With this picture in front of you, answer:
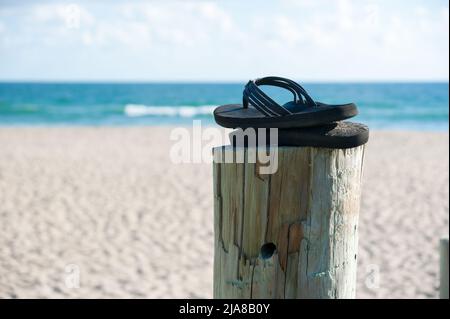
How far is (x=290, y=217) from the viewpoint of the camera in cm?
154

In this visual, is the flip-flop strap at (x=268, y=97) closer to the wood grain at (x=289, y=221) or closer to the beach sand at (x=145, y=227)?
the wood grain at (x=289, y=221)

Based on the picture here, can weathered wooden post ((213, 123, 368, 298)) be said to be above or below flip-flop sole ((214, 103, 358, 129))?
below

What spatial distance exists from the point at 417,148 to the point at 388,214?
714 cm

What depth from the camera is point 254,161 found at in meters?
1.53

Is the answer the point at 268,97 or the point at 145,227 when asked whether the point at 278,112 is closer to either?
the point at 268,97

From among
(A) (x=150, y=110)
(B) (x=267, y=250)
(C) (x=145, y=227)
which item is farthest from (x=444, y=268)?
(A) (x=150, y=110)

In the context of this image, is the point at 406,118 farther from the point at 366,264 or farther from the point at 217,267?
the point at 217,267

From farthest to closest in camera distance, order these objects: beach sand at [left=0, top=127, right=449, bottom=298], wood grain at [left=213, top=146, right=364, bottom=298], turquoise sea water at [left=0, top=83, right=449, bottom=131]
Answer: turquoise sea water at [left=0, top=83, right=449, bottom=131] < beach sand at [left=0, top=127, right=449, bottom=298] < wood grain at [left=213, top=146, right=364, bottom=298]

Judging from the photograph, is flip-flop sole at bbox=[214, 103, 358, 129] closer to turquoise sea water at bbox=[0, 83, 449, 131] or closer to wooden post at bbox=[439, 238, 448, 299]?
wooden post at bbox=[439, 238, 448, 299]

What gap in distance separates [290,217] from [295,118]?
0.25 m

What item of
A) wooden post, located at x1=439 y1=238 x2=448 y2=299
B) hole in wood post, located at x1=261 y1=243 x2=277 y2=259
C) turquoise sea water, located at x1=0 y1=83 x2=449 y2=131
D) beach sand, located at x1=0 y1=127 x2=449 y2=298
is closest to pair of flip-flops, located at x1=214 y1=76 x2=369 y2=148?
hole in wood post, located at x1=261 y1=243 x2=277 y2=259

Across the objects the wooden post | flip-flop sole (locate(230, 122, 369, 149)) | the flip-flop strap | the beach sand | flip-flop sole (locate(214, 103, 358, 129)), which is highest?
the flip-flop strap

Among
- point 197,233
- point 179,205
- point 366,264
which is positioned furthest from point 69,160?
point 366,264

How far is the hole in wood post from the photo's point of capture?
5.13 ft
